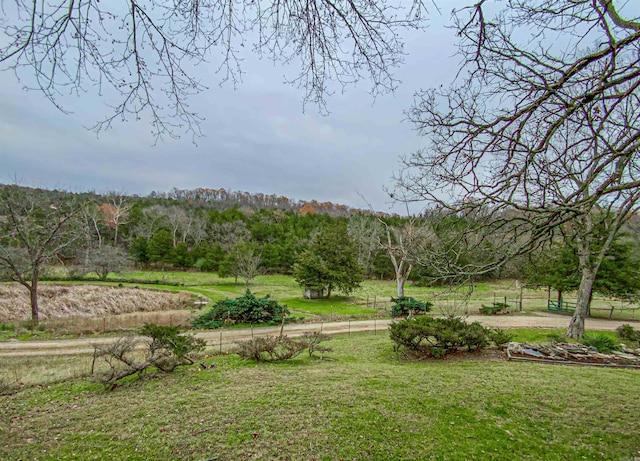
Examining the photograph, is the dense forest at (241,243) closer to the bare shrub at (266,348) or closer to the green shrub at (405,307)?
the green shrub at (405,307)

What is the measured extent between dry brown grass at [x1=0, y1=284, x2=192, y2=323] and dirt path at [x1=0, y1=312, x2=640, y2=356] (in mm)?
7590

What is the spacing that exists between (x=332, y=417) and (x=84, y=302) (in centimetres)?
2507

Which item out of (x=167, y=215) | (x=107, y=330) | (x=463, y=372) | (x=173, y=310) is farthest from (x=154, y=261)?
(x=463, y=372)

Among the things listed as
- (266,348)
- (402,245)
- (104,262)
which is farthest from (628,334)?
(104,262)

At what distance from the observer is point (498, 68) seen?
4117 mm

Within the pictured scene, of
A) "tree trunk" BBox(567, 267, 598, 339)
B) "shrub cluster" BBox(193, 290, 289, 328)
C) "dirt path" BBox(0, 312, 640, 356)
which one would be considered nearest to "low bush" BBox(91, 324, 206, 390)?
"dirt path" BBox(0, 312, 640, 356)

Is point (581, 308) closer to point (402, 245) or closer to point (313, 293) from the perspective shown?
point (402, 245)

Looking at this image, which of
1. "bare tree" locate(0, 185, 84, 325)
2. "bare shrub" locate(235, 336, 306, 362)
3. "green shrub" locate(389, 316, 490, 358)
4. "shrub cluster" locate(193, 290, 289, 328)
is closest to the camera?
"bare shrub" locate(235, 336, 306, 362)

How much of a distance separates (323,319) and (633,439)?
1595cm

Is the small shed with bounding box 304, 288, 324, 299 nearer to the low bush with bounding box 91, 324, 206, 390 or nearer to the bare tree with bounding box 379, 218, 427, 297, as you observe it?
the bare tree with bounding box 379, 218, 427, 297

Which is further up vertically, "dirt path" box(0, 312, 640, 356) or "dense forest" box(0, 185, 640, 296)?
"dense forest" box(0, 185, 640, 296)

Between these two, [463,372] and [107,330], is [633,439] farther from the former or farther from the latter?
[107,330]

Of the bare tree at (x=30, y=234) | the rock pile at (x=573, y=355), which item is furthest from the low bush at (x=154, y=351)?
the bare tree at (x=30, y=234)

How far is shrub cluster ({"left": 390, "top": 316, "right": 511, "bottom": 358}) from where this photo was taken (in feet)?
33.0
